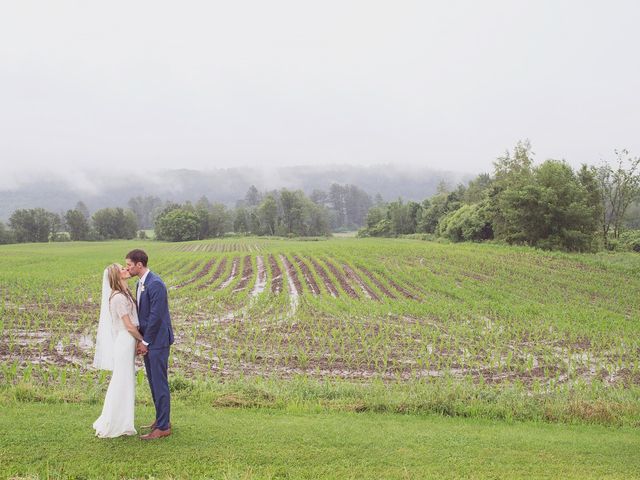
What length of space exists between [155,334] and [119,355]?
593 mm

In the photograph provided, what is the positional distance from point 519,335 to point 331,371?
8.29 m

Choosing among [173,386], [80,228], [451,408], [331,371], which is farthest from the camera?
[80,228]

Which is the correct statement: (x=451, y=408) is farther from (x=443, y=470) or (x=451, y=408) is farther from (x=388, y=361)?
(x=388, y=361)

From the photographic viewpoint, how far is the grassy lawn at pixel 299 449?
535 cm

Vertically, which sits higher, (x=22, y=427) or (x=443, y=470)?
(x=22, y=427)

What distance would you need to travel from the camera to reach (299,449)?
5.95 meters

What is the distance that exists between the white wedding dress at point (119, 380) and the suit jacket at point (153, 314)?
20 centimetres

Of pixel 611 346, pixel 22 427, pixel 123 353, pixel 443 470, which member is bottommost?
pixel 611 346

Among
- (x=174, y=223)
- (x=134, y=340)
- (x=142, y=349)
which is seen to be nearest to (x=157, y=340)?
(x=142, y=349)

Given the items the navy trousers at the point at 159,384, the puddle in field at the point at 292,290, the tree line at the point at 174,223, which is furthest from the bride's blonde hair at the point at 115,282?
the tree line at the point at 174,223

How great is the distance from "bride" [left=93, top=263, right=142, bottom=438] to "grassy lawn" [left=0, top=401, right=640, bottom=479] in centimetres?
A: 21

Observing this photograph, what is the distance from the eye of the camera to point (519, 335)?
628 inches

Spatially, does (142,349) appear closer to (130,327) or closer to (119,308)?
(130,327)

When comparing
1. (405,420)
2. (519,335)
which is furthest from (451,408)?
(519,335)
